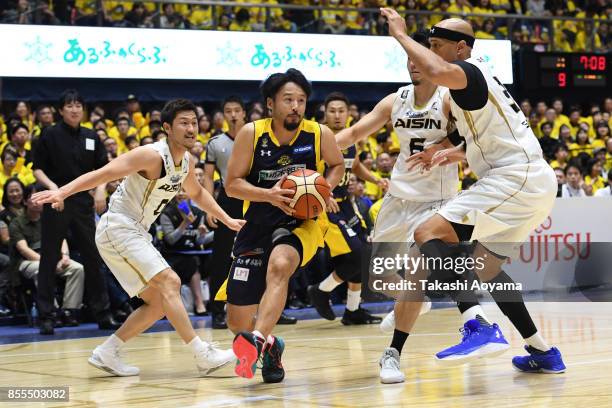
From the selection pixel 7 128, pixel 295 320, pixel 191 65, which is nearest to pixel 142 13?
pixel 191 65

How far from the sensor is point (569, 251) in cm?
1353

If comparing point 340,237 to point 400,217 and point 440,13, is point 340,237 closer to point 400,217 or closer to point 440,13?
point 400,217

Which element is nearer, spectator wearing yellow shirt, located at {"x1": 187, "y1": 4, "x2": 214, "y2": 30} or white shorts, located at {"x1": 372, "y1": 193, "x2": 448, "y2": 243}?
white shorts, located at {"x1": 372, "y1": 193, "x2": 448, "y2": 243}

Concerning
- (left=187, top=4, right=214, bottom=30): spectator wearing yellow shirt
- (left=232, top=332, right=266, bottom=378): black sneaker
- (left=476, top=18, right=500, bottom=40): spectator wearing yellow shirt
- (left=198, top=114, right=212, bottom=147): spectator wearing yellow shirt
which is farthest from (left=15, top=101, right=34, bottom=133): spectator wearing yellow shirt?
(left=476, top=18, right=500, bottom=40): spectator wearing yellow shirt

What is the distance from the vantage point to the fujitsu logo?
1324 centimetres

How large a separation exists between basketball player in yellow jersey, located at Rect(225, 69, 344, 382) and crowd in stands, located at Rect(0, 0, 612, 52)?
1010 centimetres

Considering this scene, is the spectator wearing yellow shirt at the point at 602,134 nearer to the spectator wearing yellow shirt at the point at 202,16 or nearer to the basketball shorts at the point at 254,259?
the spectator wearing yellow shirt at the point at 202,16

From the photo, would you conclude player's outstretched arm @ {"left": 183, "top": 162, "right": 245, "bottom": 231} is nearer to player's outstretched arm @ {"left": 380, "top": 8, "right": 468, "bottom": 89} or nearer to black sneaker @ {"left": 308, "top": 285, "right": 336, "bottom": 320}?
player's outstretched arm @ {"left": 380, "top": 8, "right": 468, "bottom": 89}

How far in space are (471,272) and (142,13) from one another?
11245 mm

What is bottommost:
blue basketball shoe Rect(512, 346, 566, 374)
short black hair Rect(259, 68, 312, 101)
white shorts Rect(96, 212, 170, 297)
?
blue basketball shoe Rect(512, 346, 566, 374)

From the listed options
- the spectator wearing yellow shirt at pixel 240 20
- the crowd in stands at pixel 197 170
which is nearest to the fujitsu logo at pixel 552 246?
the crowd in stands at pixel 197 170

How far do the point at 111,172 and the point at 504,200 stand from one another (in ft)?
8.57

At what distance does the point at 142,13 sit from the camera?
55.0 feet

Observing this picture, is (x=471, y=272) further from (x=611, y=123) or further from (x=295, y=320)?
(x=611, y=123)
